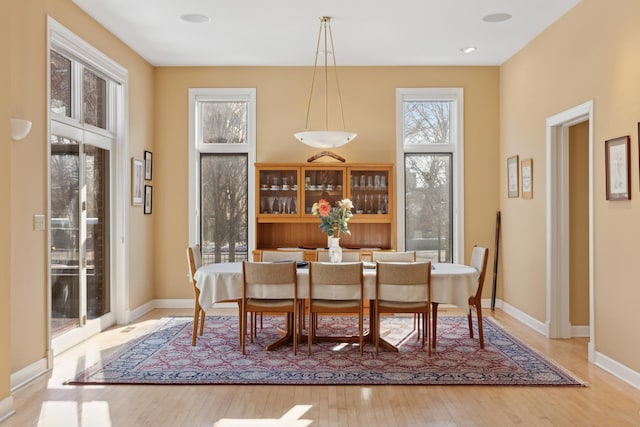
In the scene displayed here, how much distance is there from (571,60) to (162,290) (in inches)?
217

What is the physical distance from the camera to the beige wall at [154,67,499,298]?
23.4 ft

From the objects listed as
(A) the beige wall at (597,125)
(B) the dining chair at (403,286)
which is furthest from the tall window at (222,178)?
(A) the beige wall at (597,125)

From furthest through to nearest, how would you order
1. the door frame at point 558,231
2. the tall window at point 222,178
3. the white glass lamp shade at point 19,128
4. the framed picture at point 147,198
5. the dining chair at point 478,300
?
the tall window at point 222,178 < the framed picture at point 147,198 < the door frame at point 558,231 < the dining chair at point 478,300 < the white glass lamp shade at point 19,128

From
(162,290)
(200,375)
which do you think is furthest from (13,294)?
(162,290)

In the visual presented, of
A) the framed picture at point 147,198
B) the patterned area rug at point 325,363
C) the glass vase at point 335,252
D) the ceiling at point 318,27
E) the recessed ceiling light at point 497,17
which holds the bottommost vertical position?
the patterned area rug at point 325,363

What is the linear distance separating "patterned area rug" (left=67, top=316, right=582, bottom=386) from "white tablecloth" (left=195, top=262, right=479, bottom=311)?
0.50 metres

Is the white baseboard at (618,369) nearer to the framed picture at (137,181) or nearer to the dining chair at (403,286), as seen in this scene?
the dining chair at (403,286)

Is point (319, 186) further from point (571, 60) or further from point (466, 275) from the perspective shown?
point (571, 60)

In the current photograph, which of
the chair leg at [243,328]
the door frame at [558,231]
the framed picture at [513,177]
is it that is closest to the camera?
the chair leg at [243,328]

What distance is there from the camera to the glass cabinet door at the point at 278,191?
22.4 ft

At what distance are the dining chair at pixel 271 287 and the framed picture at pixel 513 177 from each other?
10.6ft

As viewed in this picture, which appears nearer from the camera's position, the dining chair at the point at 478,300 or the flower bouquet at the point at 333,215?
the dining chair at the point at 478,300

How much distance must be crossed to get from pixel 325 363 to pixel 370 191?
289cm

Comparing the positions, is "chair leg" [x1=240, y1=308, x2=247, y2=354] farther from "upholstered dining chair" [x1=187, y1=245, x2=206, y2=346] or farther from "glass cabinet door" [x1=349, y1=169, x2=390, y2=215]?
"glass cabinet door" [x1=349, y1=169, x2=390, y2=215]
